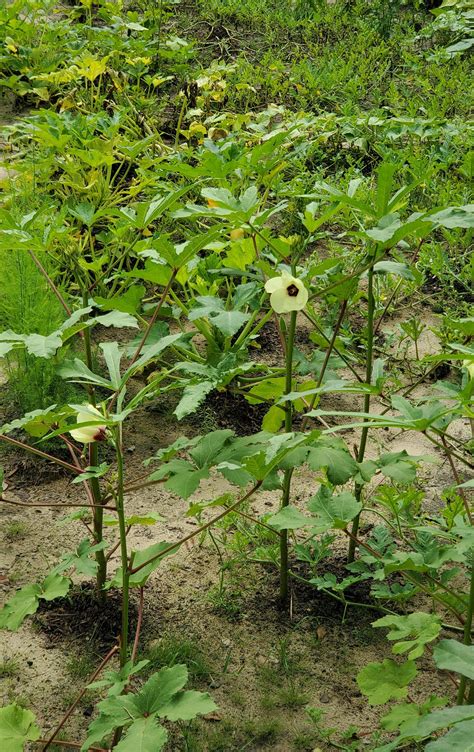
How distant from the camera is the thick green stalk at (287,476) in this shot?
1.74m

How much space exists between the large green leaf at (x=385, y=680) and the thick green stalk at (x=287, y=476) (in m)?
0.41

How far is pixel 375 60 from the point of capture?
5586 millimetres

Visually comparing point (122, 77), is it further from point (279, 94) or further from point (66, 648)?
point (66, 648)

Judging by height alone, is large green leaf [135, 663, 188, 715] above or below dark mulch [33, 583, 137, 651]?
above

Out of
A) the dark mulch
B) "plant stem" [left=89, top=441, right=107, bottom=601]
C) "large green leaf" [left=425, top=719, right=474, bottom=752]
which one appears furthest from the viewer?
the dark mulch

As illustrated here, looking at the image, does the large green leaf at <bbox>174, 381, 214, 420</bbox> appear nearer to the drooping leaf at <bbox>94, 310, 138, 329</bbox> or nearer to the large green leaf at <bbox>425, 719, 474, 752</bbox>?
the drooping leaf at <bbox>94, 310, 138, 329</bbox>

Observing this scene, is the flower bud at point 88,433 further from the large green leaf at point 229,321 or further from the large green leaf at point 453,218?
Answer: the large green leaf at point 453,218

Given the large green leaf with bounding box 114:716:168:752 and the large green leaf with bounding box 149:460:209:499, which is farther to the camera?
the large green leaf with bounding box 149:460:209:499

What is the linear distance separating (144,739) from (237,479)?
53 cm

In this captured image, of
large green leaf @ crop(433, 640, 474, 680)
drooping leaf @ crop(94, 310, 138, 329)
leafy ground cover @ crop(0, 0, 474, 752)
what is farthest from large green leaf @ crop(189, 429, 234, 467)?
large green leaf @ crop(433, 640, 474, 680)

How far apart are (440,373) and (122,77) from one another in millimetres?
2894

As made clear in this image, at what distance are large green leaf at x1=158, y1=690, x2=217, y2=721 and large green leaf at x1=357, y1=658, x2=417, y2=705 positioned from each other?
36 centimetres

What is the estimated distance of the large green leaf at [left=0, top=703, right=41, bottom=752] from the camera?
1414 mm

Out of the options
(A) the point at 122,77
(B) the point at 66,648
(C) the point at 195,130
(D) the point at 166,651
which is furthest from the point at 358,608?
(A) the point at 122,77
